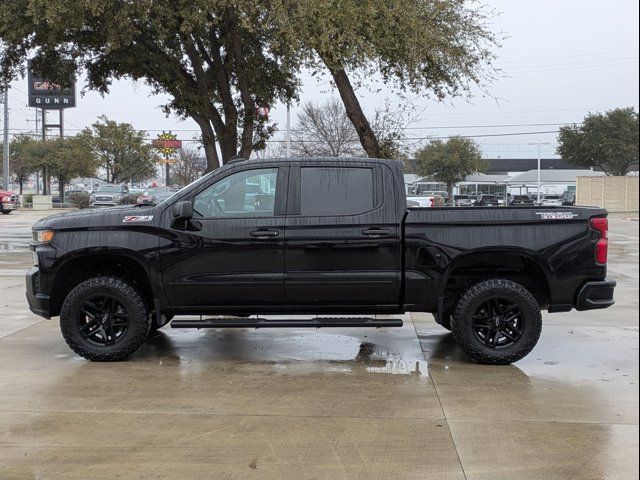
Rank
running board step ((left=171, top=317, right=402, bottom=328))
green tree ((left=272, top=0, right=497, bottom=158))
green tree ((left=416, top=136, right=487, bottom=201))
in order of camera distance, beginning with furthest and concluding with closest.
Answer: green tree ((left=416, top=136, right=487, bottom=201))
green tree ((left=272, top=0, right=497, bottom=158))
running board step ((left=171, top=317, right=402, bottom=328))

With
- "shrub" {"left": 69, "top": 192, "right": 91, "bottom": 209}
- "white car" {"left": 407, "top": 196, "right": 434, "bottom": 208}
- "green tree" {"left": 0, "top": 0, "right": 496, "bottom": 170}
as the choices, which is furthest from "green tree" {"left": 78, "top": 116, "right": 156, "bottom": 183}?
"green tree" {"left": 0, "top": 0, "right": 496, "bottom": 170}

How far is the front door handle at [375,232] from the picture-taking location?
6.83 m

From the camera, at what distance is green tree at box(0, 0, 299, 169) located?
1450cm

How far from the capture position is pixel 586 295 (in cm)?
689

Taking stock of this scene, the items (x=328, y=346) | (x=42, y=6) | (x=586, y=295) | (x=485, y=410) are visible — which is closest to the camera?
(x=485, y=410)

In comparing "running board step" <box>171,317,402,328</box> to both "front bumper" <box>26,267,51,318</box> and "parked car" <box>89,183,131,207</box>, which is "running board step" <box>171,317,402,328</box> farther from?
"parked car" <box>89,183,131,207</box>

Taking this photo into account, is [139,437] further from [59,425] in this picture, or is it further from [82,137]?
[82,137]

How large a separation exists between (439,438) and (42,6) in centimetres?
1199

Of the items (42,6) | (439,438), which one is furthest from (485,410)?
(42,6)

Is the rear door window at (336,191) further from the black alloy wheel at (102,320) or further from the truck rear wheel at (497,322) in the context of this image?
the black alloy wheel at (102,320)

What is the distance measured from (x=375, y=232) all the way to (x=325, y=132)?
34.3 m

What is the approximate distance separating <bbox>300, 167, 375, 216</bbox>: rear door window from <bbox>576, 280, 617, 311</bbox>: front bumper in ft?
7.02

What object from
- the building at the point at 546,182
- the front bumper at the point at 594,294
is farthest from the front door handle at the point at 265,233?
the building at the point at 546,182

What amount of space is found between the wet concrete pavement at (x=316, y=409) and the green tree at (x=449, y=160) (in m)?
49.5
